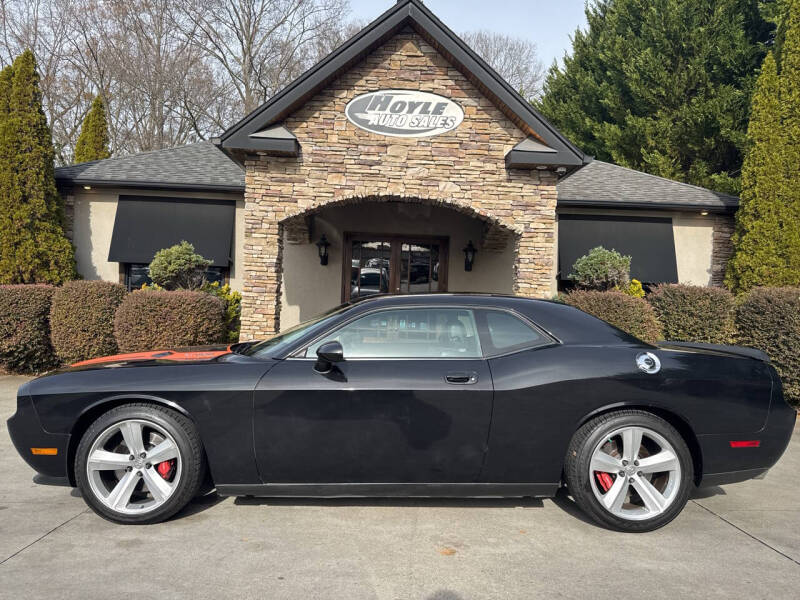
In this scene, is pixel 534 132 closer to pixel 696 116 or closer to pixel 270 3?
pixel 696 116

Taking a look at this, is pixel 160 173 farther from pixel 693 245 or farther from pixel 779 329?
pixel 693 245

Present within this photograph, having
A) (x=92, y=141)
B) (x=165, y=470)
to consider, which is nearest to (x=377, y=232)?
(x=165, y=470)

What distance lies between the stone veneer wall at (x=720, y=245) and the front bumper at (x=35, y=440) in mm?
12059

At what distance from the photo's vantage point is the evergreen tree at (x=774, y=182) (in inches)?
402

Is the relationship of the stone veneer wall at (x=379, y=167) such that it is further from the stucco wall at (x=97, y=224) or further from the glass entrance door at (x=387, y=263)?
the stucco wall at (x=97, y=224)

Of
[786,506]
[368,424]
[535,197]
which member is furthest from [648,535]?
[535,197]

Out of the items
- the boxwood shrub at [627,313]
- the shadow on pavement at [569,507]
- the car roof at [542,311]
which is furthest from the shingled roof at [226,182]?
the shadow on pavement at [569,507]

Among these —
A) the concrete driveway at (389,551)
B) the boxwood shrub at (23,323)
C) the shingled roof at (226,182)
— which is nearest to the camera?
the concrete driveway at (389,551)

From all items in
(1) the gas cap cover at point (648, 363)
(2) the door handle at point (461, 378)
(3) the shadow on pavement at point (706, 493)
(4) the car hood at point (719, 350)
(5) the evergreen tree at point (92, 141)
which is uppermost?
(5) the evergreen tree at point (92, 141)

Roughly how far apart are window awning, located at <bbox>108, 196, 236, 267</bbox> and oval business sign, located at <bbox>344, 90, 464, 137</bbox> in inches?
158

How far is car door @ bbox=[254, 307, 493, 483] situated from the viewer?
328 centimetres

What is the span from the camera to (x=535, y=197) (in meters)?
8.52

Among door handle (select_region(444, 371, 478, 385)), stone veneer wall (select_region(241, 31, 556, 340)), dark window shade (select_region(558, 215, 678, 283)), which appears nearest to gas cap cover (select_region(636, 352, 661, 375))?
door handle (select_region(444, 371, 478, 385))

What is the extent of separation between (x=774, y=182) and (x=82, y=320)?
40.9 feet
